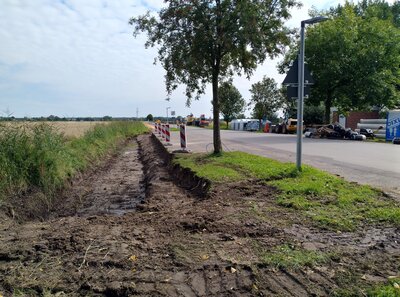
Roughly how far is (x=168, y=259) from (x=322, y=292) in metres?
1.73

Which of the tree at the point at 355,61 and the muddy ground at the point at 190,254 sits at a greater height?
the tree at the point at 355,61

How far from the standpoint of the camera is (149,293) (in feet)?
11.7

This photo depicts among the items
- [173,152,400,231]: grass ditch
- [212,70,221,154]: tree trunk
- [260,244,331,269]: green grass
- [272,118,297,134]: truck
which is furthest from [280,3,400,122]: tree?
[260,244,331,269]: green grass

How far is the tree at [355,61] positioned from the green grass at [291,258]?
31264mm

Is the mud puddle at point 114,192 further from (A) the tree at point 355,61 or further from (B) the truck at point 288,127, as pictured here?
(B) the truck at point 288,127

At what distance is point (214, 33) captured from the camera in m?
12.7

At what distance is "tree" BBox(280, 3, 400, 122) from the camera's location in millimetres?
32938

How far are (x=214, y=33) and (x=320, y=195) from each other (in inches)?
300

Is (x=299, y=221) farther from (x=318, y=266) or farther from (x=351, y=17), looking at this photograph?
(x=351, y=17)

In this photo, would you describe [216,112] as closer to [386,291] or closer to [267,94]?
[386,291]

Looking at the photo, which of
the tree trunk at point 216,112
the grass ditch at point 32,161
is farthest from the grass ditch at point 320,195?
the grass ditch at point 32,161

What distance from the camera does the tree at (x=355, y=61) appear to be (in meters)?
32.9

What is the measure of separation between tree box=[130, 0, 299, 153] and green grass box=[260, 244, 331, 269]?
29.0 feet

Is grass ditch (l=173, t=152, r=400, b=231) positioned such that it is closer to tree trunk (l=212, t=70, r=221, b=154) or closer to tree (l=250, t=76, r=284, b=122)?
tree trunk (l=212, t=70, r=221, b=154)
